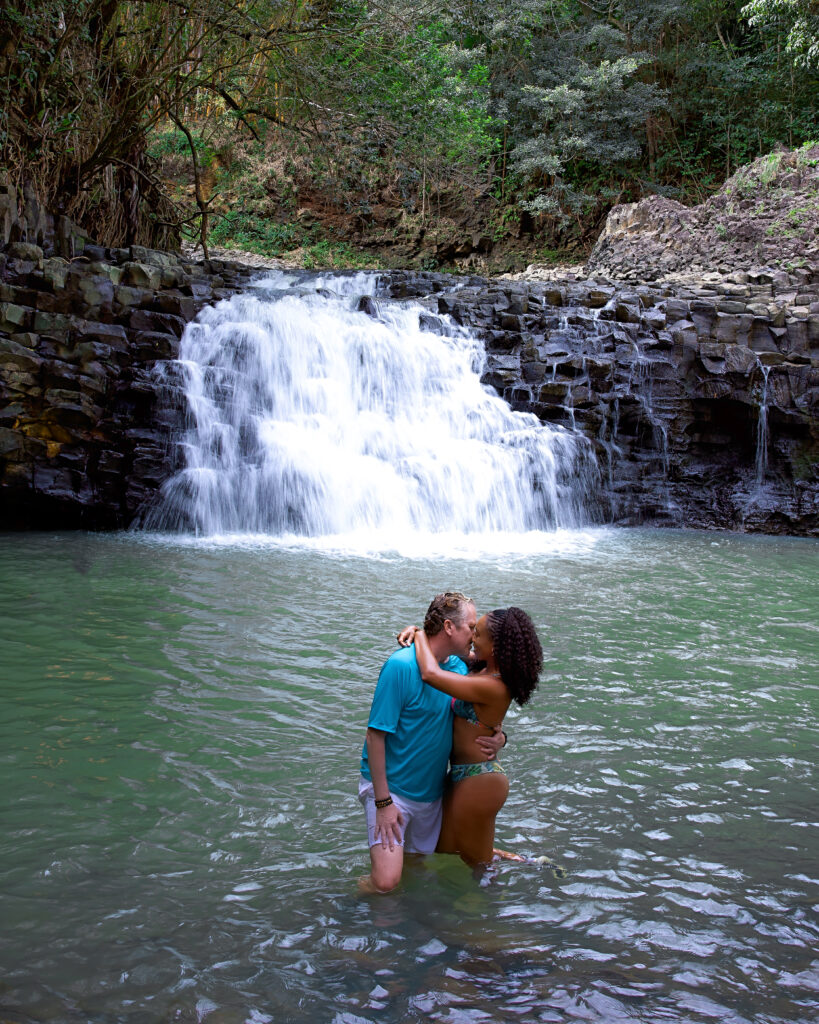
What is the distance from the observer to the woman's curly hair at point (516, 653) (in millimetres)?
2830

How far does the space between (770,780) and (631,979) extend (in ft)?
5.84

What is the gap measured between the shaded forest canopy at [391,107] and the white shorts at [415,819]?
38.5 ft

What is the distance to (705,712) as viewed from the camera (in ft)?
15.9

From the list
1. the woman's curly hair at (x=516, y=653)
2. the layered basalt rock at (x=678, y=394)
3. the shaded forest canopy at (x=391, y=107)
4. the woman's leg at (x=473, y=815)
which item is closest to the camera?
the woman's curly hair at (x=516, y=653)

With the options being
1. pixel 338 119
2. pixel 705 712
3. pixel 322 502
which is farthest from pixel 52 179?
pixel 705 712

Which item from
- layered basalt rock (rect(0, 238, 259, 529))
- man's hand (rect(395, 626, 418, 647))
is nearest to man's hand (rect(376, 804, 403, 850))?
man's hand (rect(395, 626, 418, 647))

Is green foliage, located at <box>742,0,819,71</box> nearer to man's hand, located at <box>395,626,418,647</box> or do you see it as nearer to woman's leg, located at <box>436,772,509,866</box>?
man's hand, located at <box>395,626,418,647</box>

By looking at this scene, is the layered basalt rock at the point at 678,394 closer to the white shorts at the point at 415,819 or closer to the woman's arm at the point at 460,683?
the white shorts at the point at 415,819

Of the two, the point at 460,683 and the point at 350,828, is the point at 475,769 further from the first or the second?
the point at 350,828

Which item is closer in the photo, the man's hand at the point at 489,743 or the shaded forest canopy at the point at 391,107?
the man's hand at the point at 489,743

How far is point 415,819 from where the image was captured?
3037 millimetres

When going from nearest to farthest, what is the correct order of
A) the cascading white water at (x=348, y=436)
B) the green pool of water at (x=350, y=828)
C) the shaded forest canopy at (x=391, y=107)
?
the green pool of water at (x=350, y=828)
the cascading white water at (x=348, y=436)
the shaded forest canopy at (x=391, y=107)

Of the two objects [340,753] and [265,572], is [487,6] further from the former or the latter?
[340,753]

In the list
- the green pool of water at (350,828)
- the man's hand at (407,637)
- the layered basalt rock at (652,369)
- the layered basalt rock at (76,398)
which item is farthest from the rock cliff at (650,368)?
the man's hand at (407,637)
